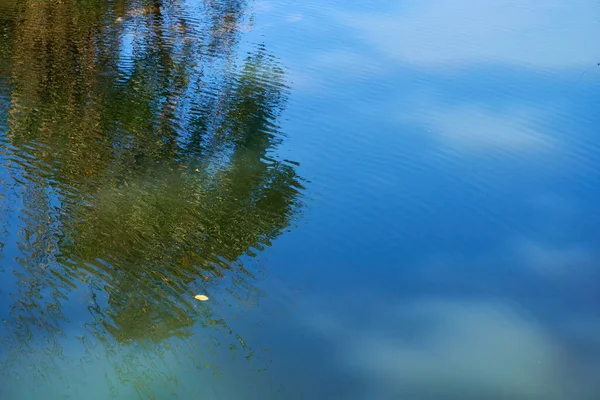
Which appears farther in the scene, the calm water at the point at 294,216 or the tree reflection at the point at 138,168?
the tree reflection at the point at 138,168

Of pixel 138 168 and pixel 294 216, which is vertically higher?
pixel 294 216

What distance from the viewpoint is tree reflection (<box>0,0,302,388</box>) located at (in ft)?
14.5

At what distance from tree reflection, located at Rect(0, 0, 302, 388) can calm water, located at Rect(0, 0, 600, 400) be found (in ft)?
0.07

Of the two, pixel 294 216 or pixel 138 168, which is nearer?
pixel 294 216

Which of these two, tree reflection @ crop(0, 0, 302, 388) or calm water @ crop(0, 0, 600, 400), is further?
tree reflection @ crop(0, 0, 302, 388)

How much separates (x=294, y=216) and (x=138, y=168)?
140 cm

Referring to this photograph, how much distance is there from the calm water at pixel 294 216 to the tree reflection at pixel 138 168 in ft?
0.07

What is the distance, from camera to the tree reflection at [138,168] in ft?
14.5

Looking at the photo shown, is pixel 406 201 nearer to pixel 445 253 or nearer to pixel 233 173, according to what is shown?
pixel 445 253

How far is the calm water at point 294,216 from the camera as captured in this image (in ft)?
13.0

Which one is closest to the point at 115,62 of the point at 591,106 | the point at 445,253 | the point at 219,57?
the point at 219,57

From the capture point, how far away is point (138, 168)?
580cm

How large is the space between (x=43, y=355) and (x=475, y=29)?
26.4 ft

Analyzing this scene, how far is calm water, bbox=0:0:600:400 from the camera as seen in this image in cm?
397
